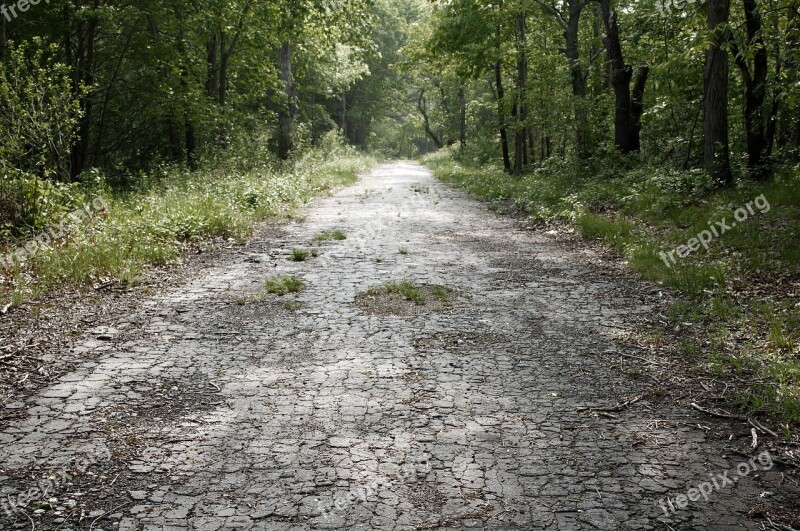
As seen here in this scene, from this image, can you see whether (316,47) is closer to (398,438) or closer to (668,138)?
(668,138)

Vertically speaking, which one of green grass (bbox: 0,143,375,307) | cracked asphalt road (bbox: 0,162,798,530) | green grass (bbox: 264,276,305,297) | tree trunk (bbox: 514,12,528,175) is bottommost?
cracked asphalt road (bbox: 0,162,798,530)

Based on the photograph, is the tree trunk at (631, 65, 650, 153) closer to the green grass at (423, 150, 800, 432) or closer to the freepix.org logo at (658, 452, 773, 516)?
the green grass at (423, 150, 800, 432)

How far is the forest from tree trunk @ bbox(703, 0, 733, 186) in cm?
4

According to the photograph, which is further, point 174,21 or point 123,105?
point 123,105

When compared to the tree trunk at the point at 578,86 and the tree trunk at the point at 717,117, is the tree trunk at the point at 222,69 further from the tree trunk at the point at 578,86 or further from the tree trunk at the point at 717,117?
the tree trunk at the point at 717,117

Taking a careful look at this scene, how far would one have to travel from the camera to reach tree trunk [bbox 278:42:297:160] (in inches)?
950

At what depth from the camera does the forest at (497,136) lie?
764 centimetres

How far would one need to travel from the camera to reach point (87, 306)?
683 cm

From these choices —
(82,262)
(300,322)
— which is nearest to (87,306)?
(82,262)

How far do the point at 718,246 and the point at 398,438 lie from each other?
6720mm

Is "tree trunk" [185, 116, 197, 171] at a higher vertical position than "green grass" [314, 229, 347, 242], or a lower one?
higher

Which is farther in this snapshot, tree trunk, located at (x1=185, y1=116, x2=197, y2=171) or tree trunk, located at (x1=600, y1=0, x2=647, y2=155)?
tree trunk, located at (x1=185, y1=116, x2=197, y2=171)

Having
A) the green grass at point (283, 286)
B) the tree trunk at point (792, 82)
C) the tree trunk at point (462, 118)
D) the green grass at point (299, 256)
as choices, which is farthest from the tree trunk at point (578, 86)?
the tree trunk at point (462, 118)

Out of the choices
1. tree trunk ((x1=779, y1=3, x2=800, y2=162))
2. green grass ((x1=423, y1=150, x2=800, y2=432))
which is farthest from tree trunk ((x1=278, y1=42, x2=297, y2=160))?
tree trunk ((x1=779, y1=3, x2=800, y2=162))
